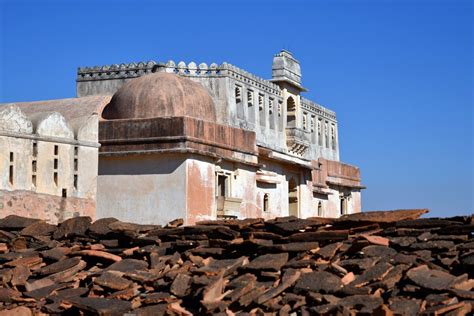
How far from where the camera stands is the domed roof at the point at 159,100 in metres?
21.3

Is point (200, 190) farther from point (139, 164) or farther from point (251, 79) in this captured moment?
point (251, 79)

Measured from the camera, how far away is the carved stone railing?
38.8 meters

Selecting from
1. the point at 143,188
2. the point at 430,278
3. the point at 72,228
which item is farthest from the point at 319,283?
the point at 143,188

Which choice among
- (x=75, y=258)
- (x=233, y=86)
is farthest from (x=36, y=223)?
(x=233, y=86)

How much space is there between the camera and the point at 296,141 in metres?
39.1

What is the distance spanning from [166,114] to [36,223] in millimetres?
8929

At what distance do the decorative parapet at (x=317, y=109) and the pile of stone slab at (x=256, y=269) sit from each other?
3171cm

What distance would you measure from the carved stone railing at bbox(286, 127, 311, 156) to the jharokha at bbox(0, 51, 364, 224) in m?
5.73

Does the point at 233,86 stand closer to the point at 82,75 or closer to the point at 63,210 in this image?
the point at 82,75

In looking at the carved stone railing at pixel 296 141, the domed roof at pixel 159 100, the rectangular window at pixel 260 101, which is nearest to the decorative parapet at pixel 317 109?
the carved stone railing at pixel 296 141

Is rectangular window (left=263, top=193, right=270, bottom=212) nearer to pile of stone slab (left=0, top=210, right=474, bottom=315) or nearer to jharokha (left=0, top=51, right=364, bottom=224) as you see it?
jharokha (left=0, top=51, right=364, bottom=224)

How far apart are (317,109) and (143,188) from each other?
2640cm

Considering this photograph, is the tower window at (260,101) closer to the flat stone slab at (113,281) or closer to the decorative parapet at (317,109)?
the decorative parapet at (317,109)

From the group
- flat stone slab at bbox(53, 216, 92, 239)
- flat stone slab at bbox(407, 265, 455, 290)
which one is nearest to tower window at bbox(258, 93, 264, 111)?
flat stone slab at bbox(53, 216, 92, 239)
